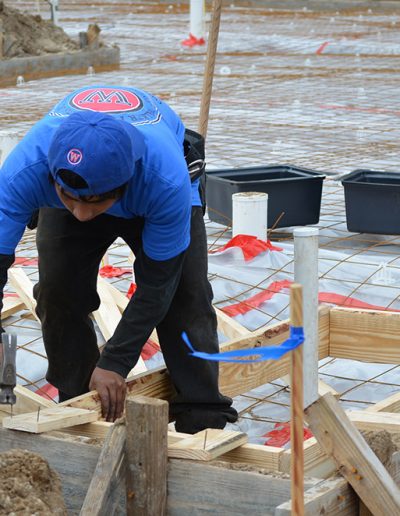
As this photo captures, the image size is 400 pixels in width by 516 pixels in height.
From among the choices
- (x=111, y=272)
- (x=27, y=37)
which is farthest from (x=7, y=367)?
(x=27, y=37)

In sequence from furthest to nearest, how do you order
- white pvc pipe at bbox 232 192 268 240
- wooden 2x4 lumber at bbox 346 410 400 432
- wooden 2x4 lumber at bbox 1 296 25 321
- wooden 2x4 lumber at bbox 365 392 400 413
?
white pvc pipe at bbox 232 192 268 240 → wooden 2x4 lumber at bbox 1 296 25 321 → wooden 2x4 lumber at bbox 365 392 400 413 → wooden 2x4 lumber at bbox 346 410 400 432

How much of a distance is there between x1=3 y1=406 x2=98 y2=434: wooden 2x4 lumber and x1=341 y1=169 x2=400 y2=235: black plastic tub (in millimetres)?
3263

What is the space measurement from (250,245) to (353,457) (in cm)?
303

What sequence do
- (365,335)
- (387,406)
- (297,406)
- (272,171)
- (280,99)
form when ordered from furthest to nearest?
(280,99) → (272,171) → (365,335) → (387,406) → (297,406)

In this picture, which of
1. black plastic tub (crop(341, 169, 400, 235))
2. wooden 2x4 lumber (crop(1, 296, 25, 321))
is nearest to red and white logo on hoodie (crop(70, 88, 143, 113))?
wooden 2x4 lumber (crop(1, 296, 25, 321))

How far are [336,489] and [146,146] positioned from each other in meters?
1.01

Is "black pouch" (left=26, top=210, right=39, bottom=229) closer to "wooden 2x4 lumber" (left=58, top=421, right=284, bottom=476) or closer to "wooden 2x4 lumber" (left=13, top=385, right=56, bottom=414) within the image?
"wooden 2x4 lumber" (left=13, top=385, right=56, bottom=414)

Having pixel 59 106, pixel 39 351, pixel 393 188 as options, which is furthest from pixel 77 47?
pixel 59 106

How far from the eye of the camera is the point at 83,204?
8.41 ft

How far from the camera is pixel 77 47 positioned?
1457cm

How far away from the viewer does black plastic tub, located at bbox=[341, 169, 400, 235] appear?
5.65 metres

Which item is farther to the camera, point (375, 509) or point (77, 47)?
point (77, 47)

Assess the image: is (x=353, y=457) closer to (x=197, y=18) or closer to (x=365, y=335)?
(x=365, y=335)

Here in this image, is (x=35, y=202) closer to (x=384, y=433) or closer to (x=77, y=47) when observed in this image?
(x=384, y=433)
